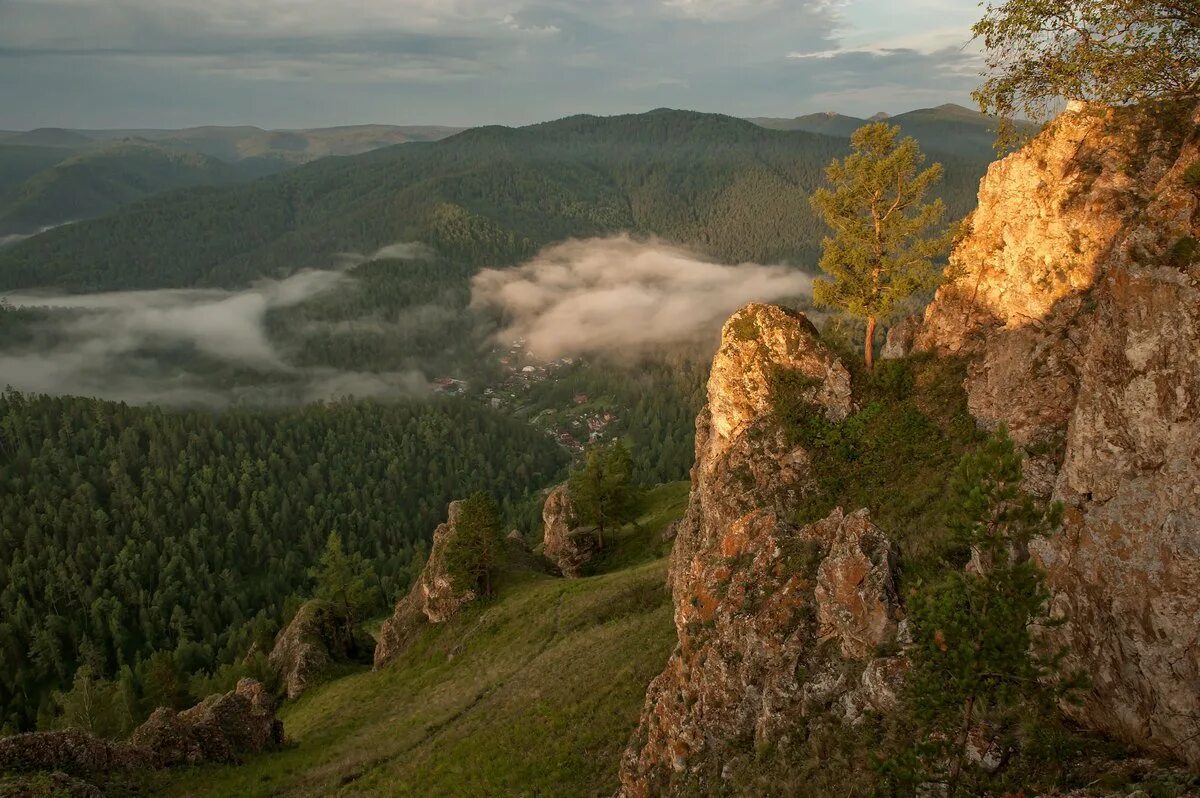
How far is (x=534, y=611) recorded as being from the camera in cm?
Answer: 5738

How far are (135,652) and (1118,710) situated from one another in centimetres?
17756

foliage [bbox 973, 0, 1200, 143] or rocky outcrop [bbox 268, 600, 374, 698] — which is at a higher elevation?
foliage [bbox 973, 0, 1200, 143]

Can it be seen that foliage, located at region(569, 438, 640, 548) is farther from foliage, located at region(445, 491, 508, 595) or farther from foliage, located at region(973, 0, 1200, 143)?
foliage, located at region(973, 0, 1200, 143)

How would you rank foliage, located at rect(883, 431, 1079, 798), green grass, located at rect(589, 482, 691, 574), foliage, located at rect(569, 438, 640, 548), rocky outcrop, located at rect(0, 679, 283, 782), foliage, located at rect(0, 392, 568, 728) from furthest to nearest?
foliage, located at rect(0, 392, 568, 728), foliage, located at rect(569, 438, 640, 548), green grass, located at rect(589, 482, 691, 574), rocky outcrop, located at rect(0, 679, 283, 782), foliage, located at rect(883, 431, 1079, 798)

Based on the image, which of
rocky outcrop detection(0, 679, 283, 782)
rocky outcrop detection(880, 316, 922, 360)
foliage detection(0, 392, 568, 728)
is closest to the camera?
rocky outcrop detection(0, 679, 283, 782)

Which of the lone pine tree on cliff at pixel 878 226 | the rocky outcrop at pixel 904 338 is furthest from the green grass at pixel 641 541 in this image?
the lone pine tree on cliff at pixel 878 226

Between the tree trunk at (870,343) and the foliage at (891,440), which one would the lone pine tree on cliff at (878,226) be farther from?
the foliage at (891,440)

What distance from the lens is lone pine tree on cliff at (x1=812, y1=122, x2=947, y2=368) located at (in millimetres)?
34219

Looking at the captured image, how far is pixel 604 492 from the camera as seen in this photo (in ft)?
253

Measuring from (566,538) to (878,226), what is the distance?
5688cm

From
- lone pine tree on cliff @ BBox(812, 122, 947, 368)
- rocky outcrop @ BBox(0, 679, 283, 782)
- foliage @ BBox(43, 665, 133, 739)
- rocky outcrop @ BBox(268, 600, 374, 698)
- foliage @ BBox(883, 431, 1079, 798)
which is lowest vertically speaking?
foliage @ BBox(43, 665, 133, 739)

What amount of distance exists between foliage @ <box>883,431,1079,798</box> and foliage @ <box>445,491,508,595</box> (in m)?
53.7

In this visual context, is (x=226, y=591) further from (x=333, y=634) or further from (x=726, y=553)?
(x=726, y=553)

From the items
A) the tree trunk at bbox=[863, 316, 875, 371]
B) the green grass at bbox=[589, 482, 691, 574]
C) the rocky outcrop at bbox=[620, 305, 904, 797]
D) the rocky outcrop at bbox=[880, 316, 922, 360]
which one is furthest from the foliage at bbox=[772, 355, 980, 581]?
the green grass at bbox=[589, 482, 691, 574]
